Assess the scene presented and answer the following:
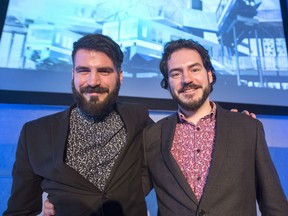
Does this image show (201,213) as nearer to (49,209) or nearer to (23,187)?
(49,209)

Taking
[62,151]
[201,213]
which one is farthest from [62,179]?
[201,213]

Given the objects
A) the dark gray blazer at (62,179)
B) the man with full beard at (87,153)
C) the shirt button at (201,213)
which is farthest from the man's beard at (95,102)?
the shirt button at (201,213)

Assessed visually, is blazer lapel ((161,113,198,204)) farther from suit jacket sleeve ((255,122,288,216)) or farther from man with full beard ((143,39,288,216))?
suit jacket sleeve ((255,122,288,216))

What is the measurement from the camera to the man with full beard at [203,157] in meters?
1.02

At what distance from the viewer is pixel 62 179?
3.50 ft

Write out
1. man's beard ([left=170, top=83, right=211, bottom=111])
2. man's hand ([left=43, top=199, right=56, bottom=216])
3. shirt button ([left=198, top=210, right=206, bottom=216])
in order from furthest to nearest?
man's beard ([left=170, top=83, right=211, bottom=111]) → man's hand ([left=43, top=199, right=56, bottom=216]) → shirt button ([left=198, top=210, right=206, bottom=216])

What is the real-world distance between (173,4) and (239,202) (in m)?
1.97

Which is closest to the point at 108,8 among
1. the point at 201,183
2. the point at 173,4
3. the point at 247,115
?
the point at 173,4

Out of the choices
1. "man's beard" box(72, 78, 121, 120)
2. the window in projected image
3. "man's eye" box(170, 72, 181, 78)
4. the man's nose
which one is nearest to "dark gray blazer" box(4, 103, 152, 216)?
"man's beard" box(72, 78, 121, 120)

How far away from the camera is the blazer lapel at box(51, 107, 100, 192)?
1.06 m

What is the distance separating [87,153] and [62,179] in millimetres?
171

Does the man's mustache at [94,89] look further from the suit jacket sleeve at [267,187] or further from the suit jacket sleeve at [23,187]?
the suit jacket sleeve at [267,187]

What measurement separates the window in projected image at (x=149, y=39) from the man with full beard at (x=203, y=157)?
2.65 ft

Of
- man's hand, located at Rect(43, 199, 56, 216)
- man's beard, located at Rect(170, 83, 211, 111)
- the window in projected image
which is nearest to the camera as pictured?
man's hand, located at Rect(43, 199, 56, 216)
